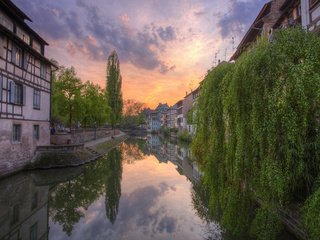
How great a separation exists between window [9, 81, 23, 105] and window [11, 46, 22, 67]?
1.41 meters

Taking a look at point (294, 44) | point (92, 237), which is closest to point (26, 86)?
point (92, 237)

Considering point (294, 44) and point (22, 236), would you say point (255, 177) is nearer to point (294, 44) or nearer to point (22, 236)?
point (294, 44)

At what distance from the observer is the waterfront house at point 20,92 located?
1625 centimetres

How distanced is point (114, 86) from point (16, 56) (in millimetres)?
39229

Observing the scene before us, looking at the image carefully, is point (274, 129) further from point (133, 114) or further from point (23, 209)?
point (133, 114)

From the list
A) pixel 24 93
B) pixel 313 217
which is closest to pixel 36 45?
pixel 24 93

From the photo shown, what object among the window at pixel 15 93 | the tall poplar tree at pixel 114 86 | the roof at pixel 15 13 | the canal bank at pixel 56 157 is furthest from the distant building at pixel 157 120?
the window at pixel 15 93

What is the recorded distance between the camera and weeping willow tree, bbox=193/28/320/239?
17.2 ft

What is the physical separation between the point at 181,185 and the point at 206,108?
1012 centimetres

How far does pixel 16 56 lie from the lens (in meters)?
17.8

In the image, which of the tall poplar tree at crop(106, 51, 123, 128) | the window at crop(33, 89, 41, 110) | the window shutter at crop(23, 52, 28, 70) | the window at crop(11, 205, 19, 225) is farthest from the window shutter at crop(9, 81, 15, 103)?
the tall poplar tree at crop(106, 51, 123, 128)

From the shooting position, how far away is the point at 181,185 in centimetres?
1639

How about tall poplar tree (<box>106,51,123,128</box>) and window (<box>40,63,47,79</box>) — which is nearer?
window (<box>40,63,47,79</box>)

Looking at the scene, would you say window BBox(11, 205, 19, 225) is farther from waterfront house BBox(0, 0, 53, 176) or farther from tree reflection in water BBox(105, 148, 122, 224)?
waterfront house BBox(0, 0, 53, 176)
